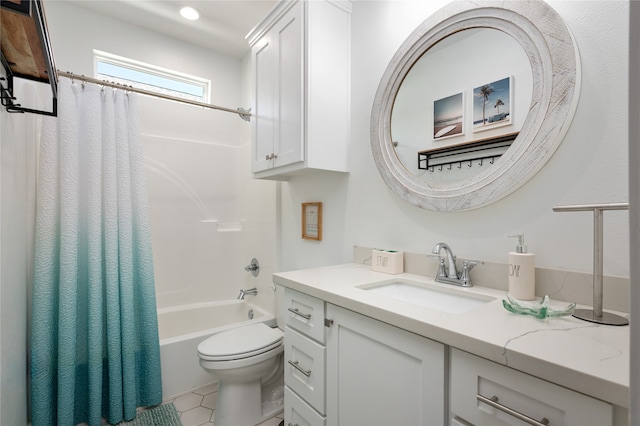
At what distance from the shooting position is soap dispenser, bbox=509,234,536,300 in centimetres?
96

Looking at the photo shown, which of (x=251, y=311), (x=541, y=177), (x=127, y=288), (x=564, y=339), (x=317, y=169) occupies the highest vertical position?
(x=317, y=169)

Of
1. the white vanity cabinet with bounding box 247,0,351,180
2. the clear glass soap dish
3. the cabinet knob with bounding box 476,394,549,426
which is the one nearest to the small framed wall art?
the white vanity cabinet with bounding box 247,0,351,180

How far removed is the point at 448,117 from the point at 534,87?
12.4 inches

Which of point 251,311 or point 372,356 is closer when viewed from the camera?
point 372,356

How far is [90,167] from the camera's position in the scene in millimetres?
1755

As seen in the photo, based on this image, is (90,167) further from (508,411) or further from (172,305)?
(508,411)

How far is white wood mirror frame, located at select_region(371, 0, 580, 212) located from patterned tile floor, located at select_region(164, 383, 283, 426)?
63.6 inches

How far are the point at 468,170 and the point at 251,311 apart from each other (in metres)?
2.08

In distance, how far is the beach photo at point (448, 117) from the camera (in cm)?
124

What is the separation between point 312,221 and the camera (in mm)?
2002

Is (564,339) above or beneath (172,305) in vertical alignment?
above

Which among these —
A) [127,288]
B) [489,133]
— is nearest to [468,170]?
[489,133]

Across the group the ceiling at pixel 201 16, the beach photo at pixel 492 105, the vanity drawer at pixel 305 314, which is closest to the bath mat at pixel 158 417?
the vanity drawer at pixel 305 314

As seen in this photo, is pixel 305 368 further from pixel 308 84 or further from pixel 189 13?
pixel 189 13
